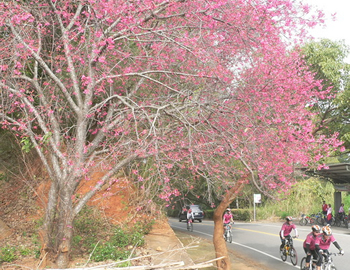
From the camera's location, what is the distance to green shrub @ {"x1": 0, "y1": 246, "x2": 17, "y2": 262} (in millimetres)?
9975

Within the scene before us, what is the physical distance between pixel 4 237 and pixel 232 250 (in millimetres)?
10554

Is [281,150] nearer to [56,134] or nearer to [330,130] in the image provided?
[56,134]

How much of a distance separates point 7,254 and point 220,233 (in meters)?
6.70

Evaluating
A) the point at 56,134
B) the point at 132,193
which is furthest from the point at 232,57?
the point at 132,193

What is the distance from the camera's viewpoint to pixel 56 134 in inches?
367

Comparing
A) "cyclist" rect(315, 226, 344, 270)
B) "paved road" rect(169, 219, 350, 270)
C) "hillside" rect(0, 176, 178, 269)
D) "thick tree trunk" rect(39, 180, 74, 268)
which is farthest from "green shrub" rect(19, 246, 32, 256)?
"paved road" rect(169, 219, 350, 270)

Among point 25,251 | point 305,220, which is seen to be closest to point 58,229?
point 25,251

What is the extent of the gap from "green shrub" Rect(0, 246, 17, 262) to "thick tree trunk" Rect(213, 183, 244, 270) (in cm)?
592

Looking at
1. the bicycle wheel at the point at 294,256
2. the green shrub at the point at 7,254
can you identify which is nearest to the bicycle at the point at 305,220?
the bicycle wheel at the point at 294,256

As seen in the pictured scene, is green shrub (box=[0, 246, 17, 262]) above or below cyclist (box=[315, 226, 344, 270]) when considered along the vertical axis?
below

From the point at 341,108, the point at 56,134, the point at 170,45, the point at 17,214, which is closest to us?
the point at 56,134

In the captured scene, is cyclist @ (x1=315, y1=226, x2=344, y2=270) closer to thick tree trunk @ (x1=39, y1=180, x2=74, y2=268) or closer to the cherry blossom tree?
the cherry blossom tree

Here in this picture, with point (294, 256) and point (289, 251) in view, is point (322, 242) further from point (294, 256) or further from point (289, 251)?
point (289, 251)

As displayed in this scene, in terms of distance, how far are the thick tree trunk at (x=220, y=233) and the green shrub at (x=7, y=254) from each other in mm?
5918
